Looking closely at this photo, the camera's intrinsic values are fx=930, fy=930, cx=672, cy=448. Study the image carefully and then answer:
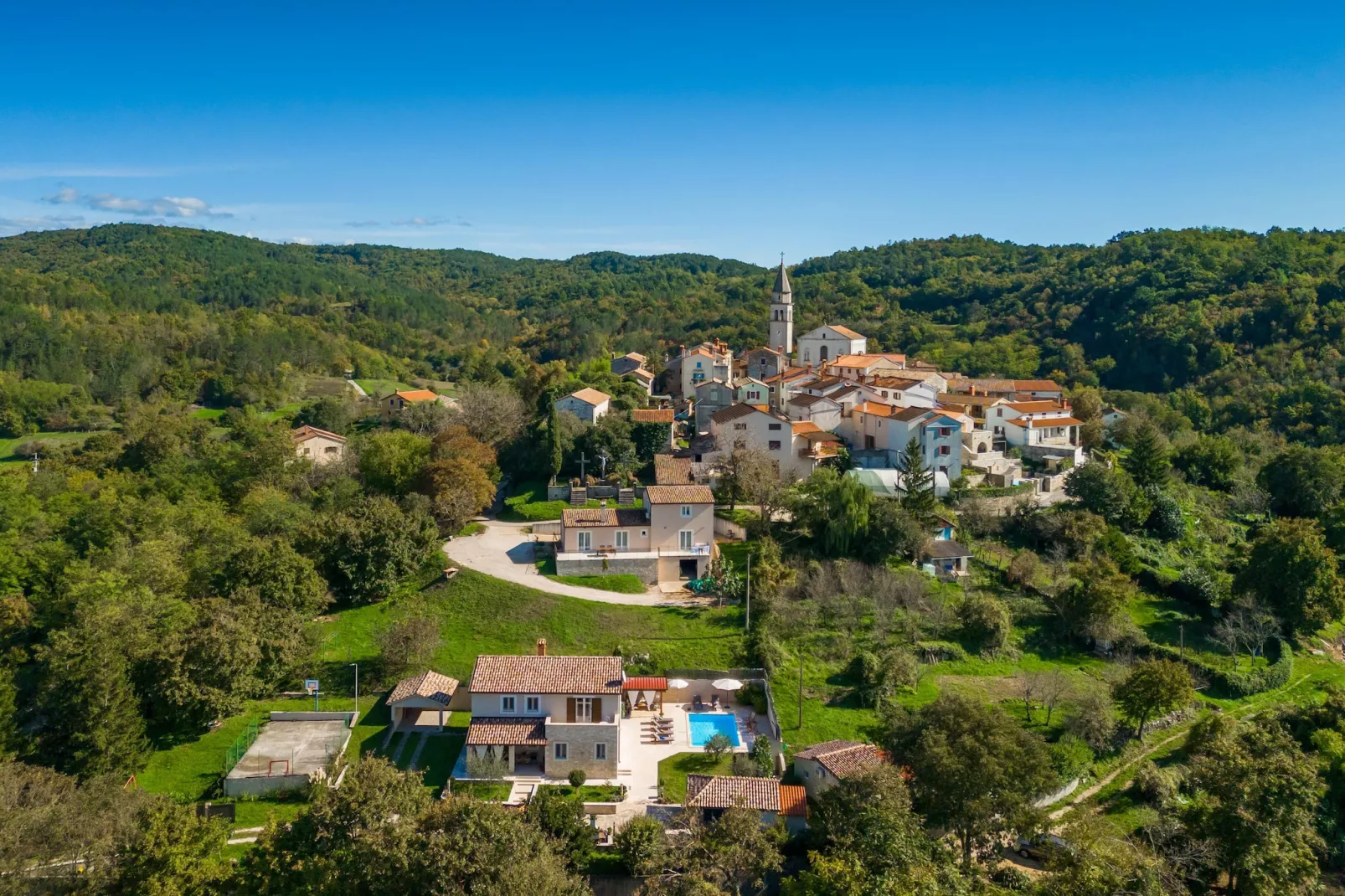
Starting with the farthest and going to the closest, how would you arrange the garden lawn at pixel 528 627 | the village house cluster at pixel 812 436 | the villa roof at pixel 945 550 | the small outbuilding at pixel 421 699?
the villa roof at pixel 945 550
the village house cluster at pixel 812 436
the garden lawn at pixel 528 627
the small outbuilding at pixel 421 699

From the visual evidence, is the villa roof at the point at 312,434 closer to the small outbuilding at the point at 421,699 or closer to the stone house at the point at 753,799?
the small outbuilding at the point at 421,699

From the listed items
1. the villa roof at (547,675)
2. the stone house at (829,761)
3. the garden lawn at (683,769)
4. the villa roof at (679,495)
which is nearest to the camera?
the stone house at (829,761)

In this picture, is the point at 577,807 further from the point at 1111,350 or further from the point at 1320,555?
the point at 1111,350

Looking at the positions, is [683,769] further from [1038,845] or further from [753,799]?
[1038,845]

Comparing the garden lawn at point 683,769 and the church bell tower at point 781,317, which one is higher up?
the church bell tower at point 781,317

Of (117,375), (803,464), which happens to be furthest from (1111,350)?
(117,375)

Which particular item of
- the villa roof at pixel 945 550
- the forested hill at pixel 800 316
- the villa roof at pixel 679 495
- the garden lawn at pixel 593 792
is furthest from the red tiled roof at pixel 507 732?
the forested hill at pixel 800 316

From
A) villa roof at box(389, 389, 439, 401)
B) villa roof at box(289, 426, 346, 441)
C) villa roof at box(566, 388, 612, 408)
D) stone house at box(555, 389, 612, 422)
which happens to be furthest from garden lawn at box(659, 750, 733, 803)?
villa roof at box(389, 389, 439, 401)
